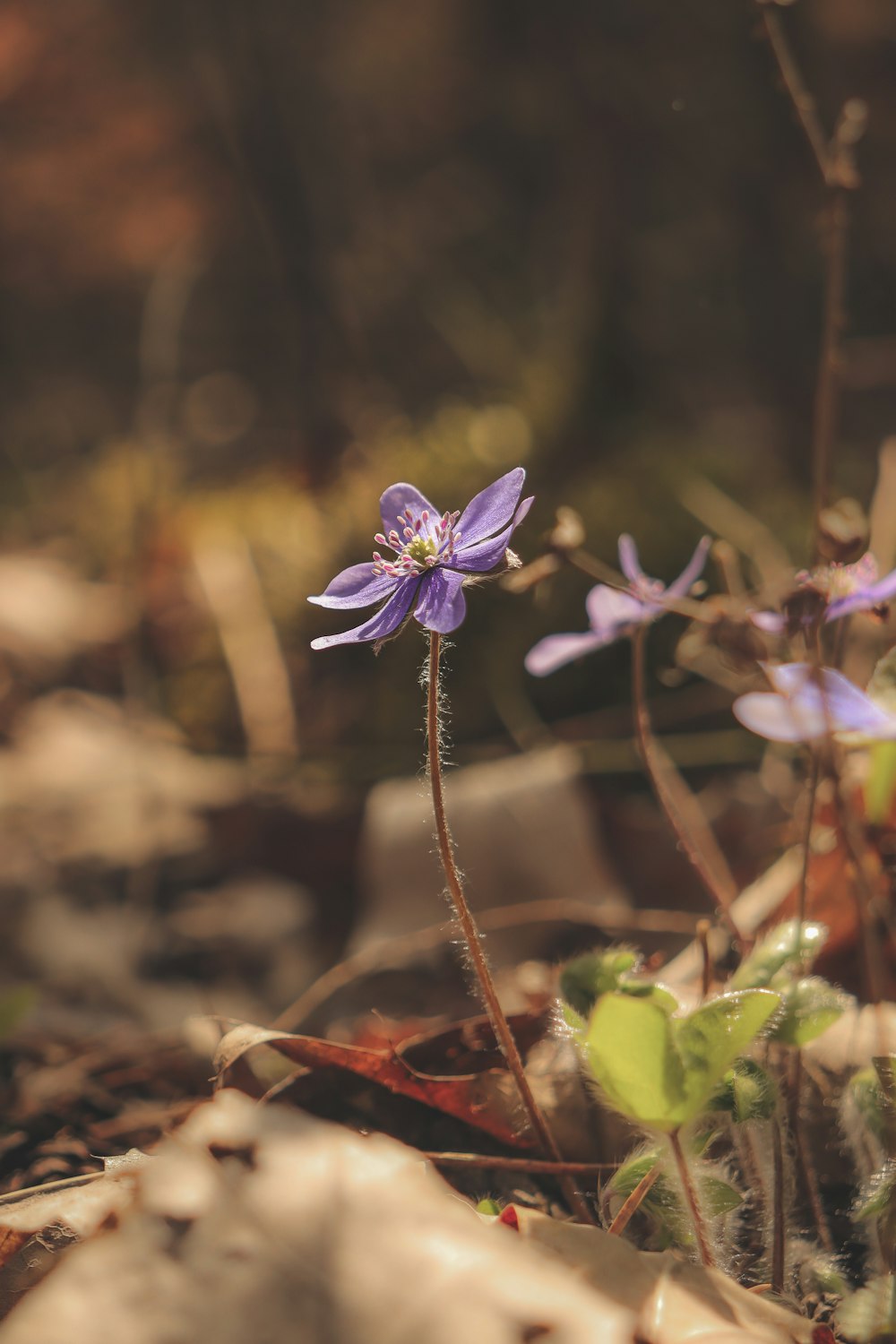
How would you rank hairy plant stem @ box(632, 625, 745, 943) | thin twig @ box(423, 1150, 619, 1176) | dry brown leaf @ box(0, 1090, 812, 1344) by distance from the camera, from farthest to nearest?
hairy plant stem @ box(632, 625, 745, 943) < thin twig @ box(423, 1150, 619, 1176) < dry brown leaf @ box(0, 1090, 812, 1344)

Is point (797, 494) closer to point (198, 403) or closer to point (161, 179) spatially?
point (198, 403)

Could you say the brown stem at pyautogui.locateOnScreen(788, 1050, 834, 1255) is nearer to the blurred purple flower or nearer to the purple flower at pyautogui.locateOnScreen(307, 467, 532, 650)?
the blurred purple flower

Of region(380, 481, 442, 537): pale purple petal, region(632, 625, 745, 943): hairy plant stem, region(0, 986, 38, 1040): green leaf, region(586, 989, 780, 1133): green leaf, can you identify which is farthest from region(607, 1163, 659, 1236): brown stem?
region(0, 986, 38, 1040): green leaf

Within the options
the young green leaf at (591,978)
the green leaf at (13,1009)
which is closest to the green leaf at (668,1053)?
the young green leaf at (591,978)

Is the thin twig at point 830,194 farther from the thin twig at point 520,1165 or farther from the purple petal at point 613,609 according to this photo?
the thin twig at point 520,1165

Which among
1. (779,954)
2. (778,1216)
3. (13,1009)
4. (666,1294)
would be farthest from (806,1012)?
(13,1009)

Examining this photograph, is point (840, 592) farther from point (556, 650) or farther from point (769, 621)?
point (556, 650)

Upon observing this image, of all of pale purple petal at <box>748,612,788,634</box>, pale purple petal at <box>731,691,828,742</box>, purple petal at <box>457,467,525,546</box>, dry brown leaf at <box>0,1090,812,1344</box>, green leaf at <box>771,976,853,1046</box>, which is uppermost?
purple petal at <box>457,467,525,546</box>
